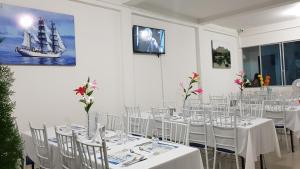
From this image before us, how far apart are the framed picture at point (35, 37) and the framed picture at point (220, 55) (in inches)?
198

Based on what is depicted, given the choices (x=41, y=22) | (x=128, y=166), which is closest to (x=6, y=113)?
(x=128, y=166)

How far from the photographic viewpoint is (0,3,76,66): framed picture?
3.78 meters

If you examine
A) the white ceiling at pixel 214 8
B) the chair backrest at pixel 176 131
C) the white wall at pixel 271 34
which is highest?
the white ceiling at pixel 214 8

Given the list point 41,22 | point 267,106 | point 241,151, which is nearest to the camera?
point 241,151

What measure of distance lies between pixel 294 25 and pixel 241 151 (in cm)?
676

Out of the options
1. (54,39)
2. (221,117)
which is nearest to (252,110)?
(221,117)

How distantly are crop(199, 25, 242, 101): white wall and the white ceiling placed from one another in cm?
71

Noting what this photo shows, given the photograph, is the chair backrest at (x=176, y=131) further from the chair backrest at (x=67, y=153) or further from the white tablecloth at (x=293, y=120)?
the white tablecloth at (x=293, y=120)

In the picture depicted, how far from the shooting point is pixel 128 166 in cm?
183

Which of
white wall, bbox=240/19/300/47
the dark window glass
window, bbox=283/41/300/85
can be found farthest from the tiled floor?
white wall, bbox=240/19/300/47

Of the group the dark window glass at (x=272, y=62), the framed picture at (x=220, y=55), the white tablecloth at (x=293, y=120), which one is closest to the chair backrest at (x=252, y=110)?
the white tablecloth at (x=293, y=120)

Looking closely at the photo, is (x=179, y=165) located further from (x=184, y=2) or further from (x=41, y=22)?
(x=184, y=2)

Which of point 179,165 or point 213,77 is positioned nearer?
point 179,165

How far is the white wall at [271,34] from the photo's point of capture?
26.8 feet
